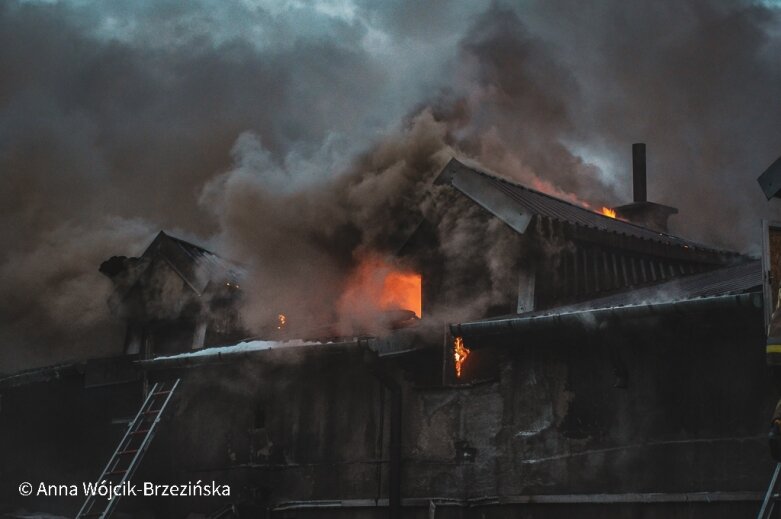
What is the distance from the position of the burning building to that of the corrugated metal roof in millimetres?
75

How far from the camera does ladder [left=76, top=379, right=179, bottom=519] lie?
15164mm

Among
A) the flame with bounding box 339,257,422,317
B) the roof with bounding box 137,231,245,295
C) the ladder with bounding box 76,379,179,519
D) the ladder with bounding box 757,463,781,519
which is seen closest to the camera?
the ladder with bounding box 757,463,781,519

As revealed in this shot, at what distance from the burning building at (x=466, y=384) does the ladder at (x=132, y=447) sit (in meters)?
0.29

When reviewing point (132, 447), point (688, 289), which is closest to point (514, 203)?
point (688, 289)

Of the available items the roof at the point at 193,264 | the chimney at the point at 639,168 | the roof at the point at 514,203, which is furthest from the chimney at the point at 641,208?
the roof at the point at 193,264

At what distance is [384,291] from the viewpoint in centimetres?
1623

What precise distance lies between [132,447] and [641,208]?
9.47 m

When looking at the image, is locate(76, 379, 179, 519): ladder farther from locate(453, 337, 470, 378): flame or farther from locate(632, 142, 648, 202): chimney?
locate(632, 142, 648, 202): chimney

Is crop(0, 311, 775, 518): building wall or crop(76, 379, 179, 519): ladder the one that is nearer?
crop(0, 311, 775, 518): building wall

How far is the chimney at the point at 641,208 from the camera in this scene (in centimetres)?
1923

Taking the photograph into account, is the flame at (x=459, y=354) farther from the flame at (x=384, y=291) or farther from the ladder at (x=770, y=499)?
the ladder at (x=770, y=499)

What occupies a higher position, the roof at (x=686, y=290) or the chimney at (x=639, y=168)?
the chimney at (x=639, y=168)

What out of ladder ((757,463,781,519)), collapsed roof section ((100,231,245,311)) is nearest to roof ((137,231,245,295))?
collapsed roof section ((100,231,245,311))

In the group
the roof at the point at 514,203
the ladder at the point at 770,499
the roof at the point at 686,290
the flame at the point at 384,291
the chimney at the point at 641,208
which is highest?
the chimney at the point at 641,208
